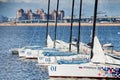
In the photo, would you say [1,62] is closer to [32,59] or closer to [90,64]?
[32,59]

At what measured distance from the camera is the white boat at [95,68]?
50938 mm

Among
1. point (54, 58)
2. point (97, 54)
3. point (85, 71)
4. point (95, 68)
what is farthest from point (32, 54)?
point (95, 68)

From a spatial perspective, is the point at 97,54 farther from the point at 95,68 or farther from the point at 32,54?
the point at 32,54

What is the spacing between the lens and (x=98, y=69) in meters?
50.9

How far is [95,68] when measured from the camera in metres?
50.9

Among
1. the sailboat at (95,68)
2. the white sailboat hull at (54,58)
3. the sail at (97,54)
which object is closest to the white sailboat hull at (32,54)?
the white sailboat hull at (54,58)

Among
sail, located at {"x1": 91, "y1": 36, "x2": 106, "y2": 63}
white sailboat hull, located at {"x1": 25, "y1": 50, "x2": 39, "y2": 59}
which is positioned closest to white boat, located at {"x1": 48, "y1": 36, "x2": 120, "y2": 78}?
sail, located at {"x1": 91, "y1": 36, "x2": 106, "y2": 63}

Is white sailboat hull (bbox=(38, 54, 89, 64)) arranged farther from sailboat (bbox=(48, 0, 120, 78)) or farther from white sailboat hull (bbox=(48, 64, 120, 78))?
white sailboat hull (bbox=(48, 64, 120, 78))

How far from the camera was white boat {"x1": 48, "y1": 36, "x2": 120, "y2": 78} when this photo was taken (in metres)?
50.9

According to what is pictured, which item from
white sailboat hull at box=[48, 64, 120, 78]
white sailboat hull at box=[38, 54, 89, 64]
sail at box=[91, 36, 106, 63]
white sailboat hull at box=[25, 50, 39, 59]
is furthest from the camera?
white sailboat hull at box=[25, 50, 39, 59]

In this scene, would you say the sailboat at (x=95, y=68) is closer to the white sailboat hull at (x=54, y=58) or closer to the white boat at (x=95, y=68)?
the white boat at (x=95, y=68)

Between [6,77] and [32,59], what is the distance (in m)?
16.8

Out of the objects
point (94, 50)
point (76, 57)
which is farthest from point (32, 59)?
point (94, 50)

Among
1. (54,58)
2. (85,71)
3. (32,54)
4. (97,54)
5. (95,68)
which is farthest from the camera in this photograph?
(32,54)
